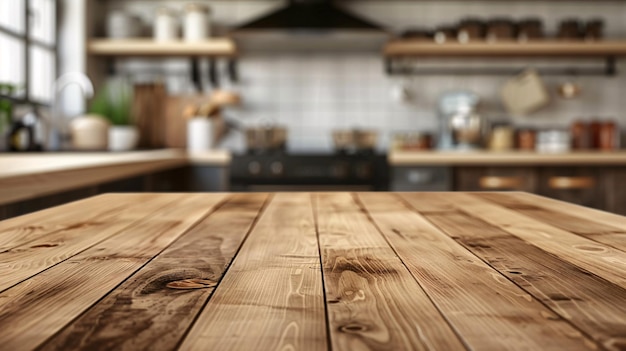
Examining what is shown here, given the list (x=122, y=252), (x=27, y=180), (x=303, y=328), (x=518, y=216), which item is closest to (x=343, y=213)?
(x=518, y=216)

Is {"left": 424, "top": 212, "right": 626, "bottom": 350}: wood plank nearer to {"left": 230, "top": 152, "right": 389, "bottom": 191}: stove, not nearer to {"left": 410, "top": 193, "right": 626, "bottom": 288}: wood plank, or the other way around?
{"left": 410, "top": 193, "right": 626, "bottom": 288}: wood plank

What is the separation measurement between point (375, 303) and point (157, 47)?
3307mm

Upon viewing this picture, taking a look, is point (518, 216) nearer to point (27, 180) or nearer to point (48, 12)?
point (27, 180)

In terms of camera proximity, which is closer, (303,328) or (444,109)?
(303,328)

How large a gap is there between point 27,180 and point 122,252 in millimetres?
959

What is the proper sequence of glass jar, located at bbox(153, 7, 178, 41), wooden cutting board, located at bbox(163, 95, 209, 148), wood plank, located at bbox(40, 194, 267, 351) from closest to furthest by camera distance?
1. wood plank, located at bbox(40, 194, 267, 351)
2. glass jar, located at bbox(153, 7, 178, 41)
3. wooden cutting board, located at bbox(163, 95, 209, 148)

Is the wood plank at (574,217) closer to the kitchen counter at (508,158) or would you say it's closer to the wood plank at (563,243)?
the wood plank at (563,243)

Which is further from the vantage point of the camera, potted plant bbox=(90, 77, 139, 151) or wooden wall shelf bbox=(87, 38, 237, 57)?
wooden wall shelf bbox=(87, 38, 237, 57)

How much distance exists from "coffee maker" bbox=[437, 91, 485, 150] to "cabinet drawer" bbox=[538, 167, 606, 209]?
467 mm

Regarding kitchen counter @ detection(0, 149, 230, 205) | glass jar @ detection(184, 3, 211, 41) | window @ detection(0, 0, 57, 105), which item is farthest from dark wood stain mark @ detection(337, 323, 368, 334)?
glass jar @ detection(184, 3, 211, 41)

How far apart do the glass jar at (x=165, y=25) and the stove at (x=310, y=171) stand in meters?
0.86

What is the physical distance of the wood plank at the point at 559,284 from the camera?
43cm

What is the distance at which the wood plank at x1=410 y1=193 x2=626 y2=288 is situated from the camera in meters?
0.61

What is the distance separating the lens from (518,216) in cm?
103
